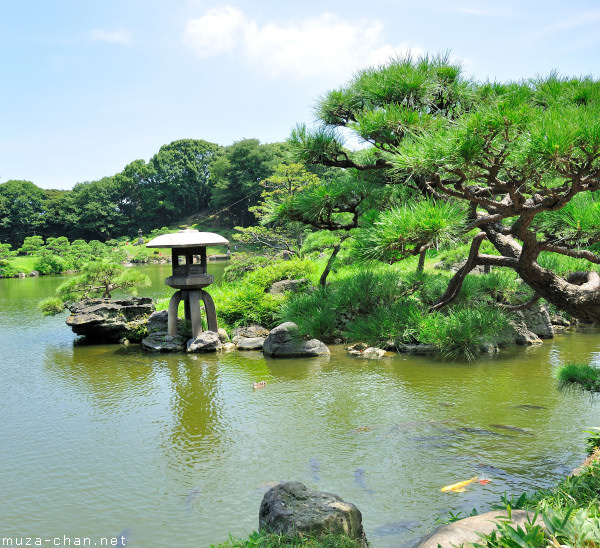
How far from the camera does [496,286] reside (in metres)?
8.12

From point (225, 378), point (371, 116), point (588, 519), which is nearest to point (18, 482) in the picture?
point (225, 378)

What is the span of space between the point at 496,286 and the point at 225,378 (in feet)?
14.9

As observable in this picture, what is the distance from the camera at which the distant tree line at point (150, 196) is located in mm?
39594

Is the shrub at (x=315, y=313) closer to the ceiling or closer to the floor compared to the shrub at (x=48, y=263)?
closer to the floor

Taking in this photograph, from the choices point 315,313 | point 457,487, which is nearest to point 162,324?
point 315,313

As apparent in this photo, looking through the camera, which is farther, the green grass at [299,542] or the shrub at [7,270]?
the shrub at [7,270]

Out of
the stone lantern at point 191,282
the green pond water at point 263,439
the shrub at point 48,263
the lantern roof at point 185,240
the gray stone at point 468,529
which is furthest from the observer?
the shrub at point 48,263

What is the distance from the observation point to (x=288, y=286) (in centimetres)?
1055

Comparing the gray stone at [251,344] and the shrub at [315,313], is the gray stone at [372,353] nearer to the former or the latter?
the shrub at [315,313]

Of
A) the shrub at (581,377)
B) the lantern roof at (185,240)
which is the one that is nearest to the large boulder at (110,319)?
the lantern roof at (185,240)

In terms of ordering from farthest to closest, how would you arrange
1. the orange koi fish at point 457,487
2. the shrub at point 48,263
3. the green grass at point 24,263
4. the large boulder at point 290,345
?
the green grass at point 24,263 → the shrub at point 48,263 → the large boulder at point 290,345 → the orange koi fish at point 457,487

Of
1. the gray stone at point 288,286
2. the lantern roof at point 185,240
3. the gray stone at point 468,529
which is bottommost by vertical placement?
the gray stone at point 468,529

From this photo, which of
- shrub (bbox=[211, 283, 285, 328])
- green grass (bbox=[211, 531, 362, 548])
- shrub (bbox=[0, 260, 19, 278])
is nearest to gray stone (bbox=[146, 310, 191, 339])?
shrub (bbox=[211, 283, 285, 328])

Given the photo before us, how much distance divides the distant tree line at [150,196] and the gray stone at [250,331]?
87.3ft
